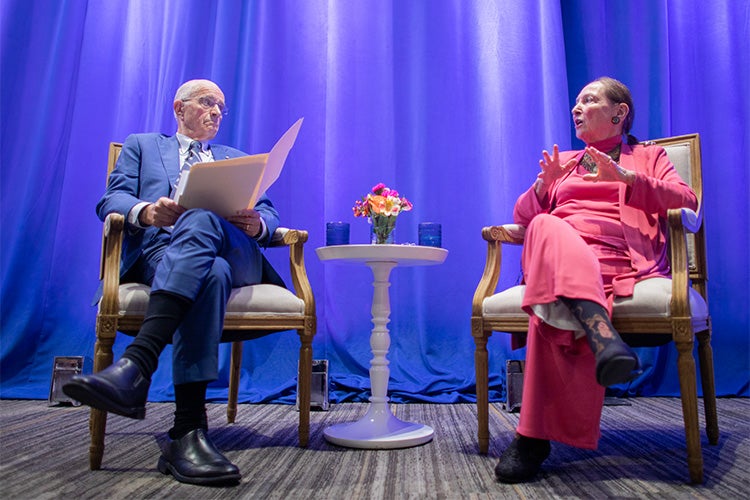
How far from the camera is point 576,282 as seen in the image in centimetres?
149

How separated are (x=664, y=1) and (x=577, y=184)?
1.70 metres

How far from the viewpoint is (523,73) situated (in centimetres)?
307

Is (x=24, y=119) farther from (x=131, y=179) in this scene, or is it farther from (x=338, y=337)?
(x=338, y=337)

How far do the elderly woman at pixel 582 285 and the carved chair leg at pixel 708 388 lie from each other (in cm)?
37

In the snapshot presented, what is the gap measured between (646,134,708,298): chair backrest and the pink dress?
36 cm

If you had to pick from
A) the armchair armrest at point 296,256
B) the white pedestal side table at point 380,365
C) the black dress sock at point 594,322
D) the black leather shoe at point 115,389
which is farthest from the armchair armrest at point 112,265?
the black dress sock at point 594,322

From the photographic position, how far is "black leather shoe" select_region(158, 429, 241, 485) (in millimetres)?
1424

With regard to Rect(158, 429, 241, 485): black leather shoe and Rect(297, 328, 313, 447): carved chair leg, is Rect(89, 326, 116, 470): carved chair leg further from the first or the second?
Rect(297, 328, 313, 447): carved chair leg

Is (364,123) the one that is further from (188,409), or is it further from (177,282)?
(188,409)

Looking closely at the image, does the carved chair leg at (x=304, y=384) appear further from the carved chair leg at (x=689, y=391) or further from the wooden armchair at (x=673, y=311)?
the carved chair leg at (x=689, y=391)

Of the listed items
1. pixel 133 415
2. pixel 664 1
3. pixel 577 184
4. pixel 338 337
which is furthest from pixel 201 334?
pixel 664 1

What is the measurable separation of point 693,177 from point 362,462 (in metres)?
1.45

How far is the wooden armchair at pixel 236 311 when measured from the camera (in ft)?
5.42

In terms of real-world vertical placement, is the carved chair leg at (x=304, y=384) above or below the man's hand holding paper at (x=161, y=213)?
below
